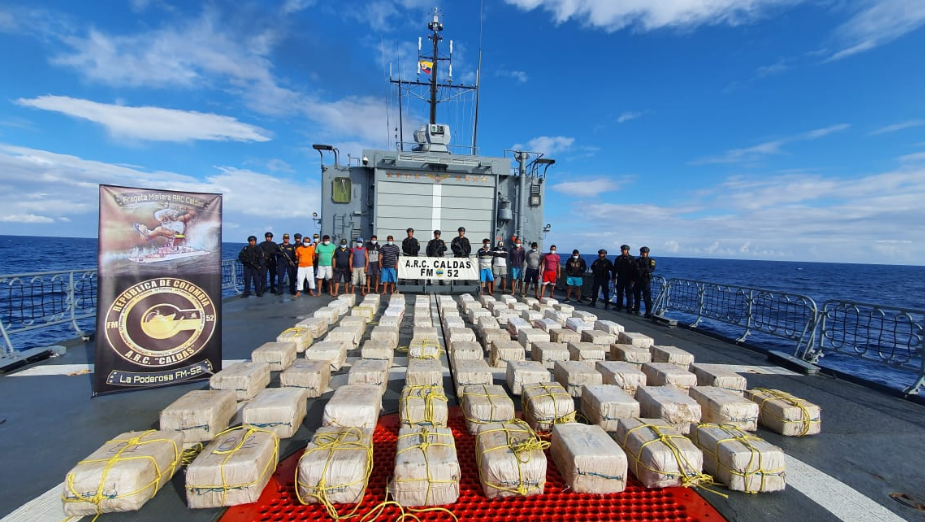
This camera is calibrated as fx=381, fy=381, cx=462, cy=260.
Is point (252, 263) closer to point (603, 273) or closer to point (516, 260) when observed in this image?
point (516, 260)

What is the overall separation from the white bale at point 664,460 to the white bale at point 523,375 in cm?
126

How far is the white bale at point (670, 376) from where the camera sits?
4297 mm

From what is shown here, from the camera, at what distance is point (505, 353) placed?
5.22 m

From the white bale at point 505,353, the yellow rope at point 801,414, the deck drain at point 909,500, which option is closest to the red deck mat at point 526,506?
the deck drain at point 909,500

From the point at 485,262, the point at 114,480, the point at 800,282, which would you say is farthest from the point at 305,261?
the point at 800,282

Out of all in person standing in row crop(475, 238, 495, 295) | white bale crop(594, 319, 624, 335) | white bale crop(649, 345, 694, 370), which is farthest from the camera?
person standing in row crop(475, 238, 495, 295)

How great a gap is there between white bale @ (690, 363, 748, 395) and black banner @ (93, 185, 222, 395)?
607 centimetres

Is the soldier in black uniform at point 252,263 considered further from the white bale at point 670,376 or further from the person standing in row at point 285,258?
the white bale at point 670,376

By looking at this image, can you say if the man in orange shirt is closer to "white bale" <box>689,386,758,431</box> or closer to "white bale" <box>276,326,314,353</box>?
"white bale" <box>276,326,314,353</box>

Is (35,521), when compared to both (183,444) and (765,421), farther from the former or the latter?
(765,421)

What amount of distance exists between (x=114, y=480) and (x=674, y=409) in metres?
4.42

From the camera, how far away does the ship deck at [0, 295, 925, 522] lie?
107 inches

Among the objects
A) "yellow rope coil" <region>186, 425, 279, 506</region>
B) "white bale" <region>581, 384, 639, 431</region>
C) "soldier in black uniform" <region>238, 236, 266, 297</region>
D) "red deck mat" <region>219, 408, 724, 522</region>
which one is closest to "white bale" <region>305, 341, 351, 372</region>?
"yellow rope coil" <region>186, 425, 279, 506</region>

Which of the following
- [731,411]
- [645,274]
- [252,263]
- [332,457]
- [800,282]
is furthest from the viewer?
[800,282]
